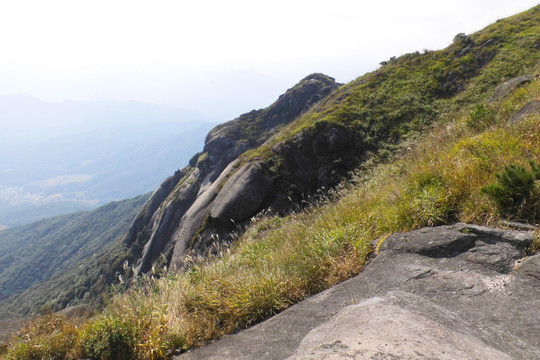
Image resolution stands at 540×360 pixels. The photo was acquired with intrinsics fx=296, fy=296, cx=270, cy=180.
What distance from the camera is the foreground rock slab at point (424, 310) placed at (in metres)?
2.88

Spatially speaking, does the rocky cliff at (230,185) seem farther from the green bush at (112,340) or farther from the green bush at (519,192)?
the green bush at (519,192)

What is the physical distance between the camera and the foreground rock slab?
2879mm

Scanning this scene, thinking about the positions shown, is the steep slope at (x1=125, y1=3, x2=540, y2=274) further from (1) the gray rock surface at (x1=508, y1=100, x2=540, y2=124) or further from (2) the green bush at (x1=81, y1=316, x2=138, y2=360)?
(2) the green bush at (x1=81, y1=316, x2=138, y2=360)

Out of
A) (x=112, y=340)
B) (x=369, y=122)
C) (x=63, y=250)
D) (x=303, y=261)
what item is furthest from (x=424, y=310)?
(x=63, y=250)

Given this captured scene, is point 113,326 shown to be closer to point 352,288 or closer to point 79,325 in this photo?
point 79,325

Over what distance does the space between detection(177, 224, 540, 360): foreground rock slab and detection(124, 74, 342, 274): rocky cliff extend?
3653 millimetres

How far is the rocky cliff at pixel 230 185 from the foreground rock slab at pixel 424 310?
365 centimetres

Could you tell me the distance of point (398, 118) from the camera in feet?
79.6

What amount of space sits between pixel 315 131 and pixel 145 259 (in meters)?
39.8

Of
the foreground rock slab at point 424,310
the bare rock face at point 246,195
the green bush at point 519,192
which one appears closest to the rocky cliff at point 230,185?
→ the bare rock face at point 246,195

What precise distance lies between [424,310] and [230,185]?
2433 centimetres

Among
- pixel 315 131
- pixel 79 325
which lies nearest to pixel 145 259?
pixel 315 131

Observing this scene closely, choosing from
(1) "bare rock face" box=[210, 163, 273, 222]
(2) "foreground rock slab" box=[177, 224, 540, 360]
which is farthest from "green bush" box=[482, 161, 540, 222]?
(1) "bare rock face" box=[210, 163, 273, 222]

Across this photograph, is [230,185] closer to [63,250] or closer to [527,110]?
[527,110]
